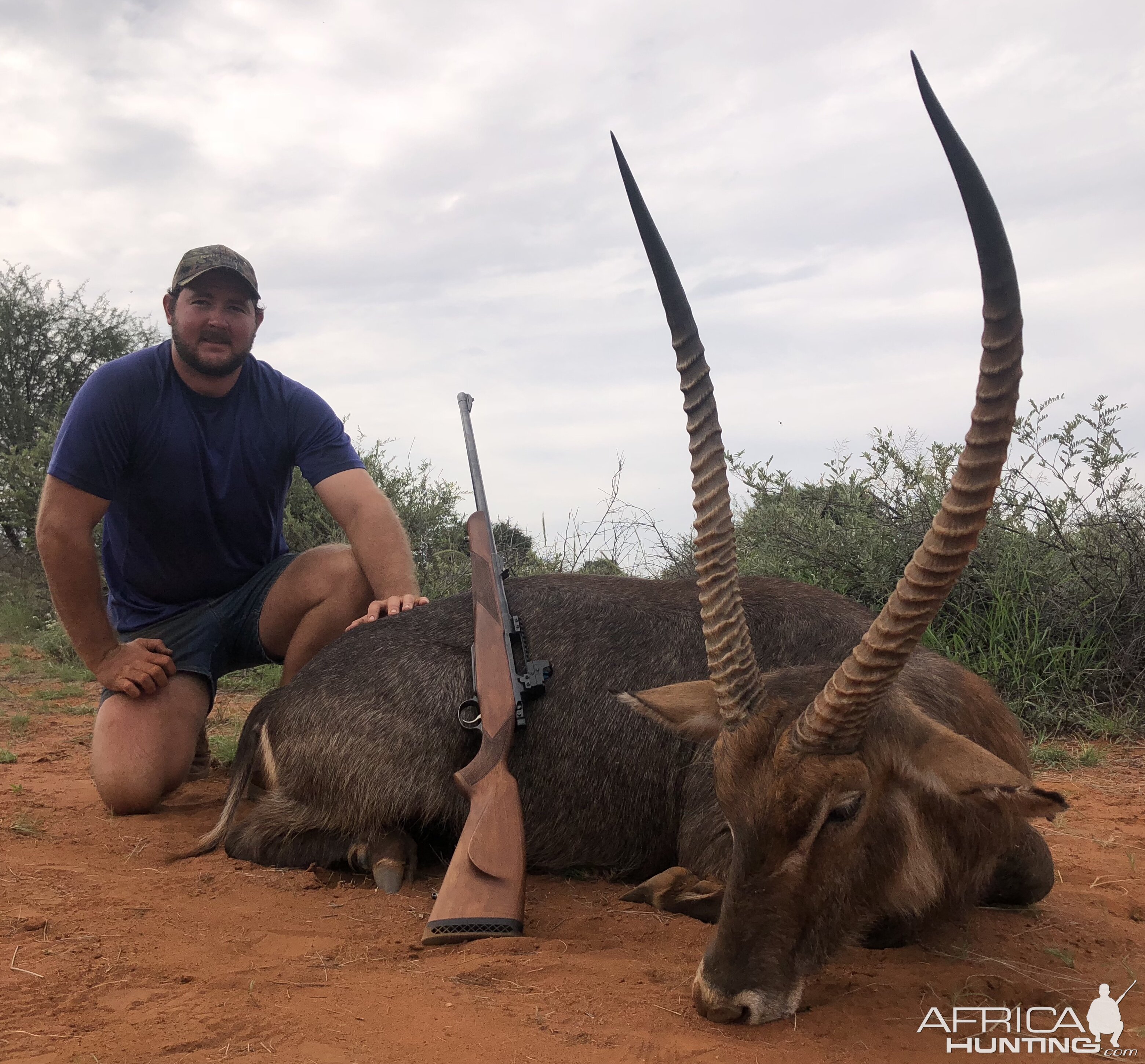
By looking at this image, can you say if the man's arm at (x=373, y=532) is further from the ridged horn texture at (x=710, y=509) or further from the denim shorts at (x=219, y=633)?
the ridged horn texture at (x=710, y=509)

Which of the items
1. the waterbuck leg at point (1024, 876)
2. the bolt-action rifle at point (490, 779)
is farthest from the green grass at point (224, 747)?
the waterbuck leg at point (1024, 876)

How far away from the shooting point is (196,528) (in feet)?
17.8

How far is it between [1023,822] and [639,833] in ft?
5.11

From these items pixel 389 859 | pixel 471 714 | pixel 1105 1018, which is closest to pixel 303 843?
pixel 389 859

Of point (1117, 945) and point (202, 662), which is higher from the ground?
point (202, 662)

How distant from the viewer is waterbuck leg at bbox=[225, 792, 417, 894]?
4.12 metres

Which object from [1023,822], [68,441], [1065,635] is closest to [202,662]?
[68,441]

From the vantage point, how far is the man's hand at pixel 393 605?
16.3 ft

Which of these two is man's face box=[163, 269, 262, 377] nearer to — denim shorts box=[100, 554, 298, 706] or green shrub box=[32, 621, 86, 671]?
denim shorts box=[100, 554, 298, 706]

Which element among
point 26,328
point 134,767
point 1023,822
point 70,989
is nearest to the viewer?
point 70,989

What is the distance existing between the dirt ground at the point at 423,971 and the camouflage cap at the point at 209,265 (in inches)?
116

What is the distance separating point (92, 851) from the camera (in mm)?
4180

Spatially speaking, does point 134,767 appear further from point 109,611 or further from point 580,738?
point 580,738

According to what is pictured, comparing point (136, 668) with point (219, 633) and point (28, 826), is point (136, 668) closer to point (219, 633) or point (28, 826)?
point (219, 633)
